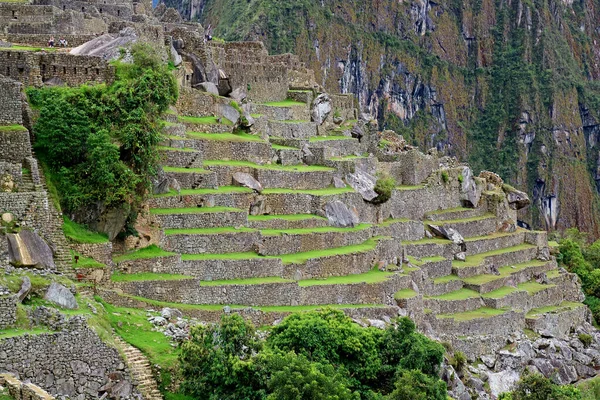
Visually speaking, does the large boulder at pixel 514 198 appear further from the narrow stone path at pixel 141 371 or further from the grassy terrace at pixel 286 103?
the narrow stone path at pixel 141 371

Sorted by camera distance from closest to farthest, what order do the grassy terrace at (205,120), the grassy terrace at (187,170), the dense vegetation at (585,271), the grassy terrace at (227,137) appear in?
the grassy terrace at (187,170), the grassy terrace at (227,137), the grassy terrace at (205,120), the dense vegetation at (585,271)

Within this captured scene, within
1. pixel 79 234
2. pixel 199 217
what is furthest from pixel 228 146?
pixel 79 234

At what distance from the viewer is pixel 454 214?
65188 millimetres

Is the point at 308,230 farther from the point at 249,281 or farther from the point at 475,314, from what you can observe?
the point at 475,314

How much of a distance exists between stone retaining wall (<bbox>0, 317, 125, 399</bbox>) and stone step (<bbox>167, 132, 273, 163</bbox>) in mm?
15519

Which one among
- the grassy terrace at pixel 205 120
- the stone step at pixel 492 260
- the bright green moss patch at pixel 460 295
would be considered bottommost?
the bright green moss patch at pixel 460 295

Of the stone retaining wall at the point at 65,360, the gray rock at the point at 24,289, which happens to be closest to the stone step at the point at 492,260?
the stone retaining wall at the point at 65,360

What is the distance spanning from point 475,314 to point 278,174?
13568mm

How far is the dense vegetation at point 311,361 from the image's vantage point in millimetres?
30641

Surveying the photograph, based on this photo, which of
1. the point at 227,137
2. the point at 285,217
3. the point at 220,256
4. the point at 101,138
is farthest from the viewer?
the point at 227,137

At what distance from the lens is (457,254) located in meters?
60.6

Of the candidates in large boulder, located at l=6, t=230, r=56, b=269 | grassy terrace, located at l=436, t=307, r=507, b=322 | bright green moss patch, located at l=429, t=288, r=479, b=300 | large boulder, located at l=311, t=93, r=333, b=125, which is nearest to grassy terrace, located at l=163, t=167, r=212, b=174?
large boulder, located at l=6, t=230, r=56, b=269

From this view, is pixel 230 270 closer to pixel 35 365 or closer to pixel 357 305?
pixel 357 305

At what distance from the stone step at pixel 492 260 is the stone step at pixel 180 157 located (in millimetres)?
20148
